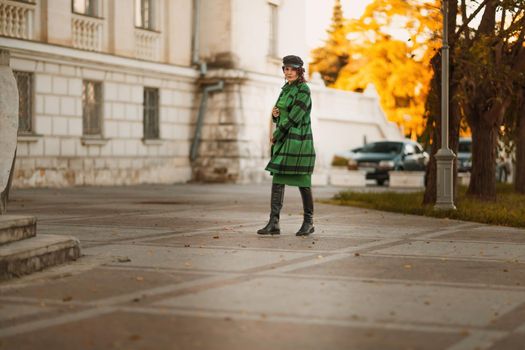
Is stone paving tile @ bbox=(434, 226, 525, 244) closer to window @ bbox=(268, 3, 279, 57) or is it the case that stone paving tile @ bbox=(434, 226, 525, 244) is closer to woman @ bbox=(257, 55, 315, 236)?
woman @ bbox=(257, 55, 315, 236)

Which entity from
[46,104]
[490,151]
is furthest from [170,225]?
[46,104]

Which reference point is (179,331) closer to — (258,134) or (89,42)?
(89,42)

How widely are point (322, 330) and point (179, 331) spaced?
792 mm

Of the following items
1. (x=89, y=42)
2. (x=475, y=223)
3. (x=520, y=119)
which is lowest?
(x=475, y=223)

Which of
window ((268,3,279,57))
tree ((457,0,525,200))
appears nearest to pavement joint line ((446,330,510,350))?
tree ((457,0,525,200))

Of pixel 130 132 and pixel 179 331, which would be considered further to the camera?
pixel 130 132

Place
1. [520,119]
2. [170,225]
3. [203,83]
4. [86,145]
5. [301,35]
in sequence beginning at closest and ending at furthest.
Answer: [170,225], [520,119], [86,145], [203,83], [301,35]

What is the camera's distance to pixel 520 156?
27.6 metres

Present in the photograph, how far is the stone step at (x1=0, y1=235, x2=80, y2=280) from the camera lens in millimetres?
8047

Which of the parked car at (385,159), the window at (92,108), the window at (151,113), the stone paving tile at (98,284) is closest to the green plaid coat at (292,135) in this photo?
the stone paving tile at (98,284)

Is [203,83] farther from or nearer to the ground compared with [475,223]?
farther from the ground

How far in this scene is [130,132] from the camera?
3108 cm

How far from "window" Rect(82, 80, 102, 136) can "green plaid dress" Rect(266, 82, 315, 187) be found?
1773 cm

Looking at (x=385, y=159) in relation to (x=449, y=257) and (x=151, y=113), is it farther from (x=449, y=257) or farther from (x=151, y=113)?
(x=449, y=257)
